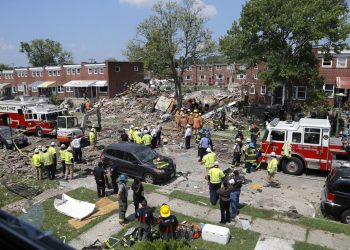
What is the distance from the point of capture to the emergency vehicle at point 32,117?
2542 centimetres

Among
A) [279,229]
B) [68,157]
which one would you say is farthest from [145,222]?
[68,157]

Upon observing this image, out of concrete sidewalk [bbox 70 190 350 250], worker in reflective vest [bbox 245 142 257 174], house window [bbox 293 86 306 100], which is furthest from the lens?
house window [bbox 293 86 306 100]

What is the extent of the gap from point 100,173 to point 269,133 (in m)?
8.76

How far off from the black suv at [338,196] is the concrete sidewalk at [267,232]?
1215 millimetres

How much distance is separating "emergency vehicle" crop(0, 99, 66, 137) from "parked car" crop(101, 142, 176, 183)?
10.9 meters

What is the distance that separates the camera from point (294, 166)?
16.2m

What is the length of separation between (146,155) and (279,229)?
7467 mm

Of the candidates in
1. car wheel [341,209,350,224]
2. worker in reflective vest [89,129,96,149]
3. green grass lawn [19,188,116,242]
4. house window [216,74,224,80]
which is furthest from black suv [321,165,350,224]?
house window [216,74,224,80]

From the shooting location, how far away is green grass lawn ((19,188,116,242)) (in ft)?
34.3

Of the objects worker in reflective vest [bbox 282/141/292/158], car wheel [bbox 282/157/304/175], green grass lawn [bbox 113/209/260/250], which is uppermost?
worker in reflective vest [bbox 282/141/292/158]

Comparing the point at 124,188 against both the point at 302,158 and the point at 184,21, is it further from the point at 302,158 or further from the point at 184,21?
the point at 184,21

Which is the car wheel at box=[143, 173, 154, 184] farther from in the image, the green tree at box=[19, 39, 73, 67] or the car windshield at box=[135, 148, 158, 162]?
the green tree at box=[19, 39, 73, 67]

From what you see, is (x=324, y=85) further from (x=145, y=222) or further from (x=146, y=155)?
(x=145, y=222)

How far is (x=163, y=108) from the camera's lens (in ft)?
113
